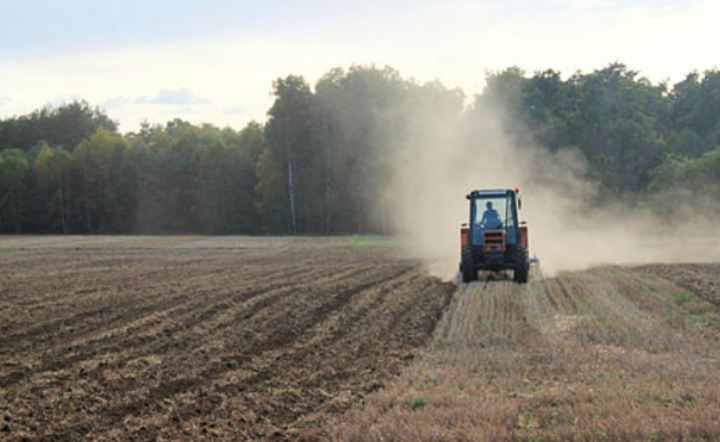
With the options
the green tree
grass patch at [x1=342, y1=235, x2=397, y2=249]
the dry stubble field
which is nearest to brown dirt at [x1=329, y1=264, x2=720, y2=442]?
the dry stubble field

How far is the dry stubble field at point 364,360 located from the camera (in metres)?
8.53

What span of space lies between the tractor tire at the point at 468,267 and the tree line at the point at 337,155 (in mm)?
26797

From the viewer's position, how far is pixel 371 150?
6444cm

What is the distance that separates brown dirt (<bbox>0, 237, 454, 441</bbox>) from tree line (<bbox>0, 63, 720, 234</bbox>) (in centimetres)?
2904

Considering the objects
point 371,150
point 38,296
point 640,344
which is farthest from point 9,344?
point 371,150

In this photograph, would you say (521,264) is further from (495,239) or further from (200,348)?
(200,348)

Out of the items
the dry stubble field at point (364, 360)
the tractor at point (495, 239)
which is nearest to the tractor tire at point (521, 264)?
the tractor at point (495, 239)

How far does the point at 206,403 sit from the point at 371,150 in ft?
181

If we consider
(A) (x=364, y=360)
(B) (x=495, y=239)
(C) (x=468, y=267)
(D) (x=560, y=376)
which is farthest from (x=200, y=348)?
(B) (x=495, y=239)

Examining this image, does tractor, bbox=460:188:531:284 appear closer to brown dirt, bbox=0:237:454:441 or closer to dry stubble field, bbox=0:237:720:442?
dry stubble field, bbox=0:237:720:442

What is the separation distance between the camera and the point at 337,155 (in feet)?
218

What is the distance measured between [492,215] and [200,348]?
40.2 ft

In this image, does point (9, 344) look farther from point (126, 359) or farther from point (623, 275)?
point (623, 275)

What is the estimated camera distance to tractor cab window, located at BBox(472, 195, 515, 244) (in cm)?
2333
